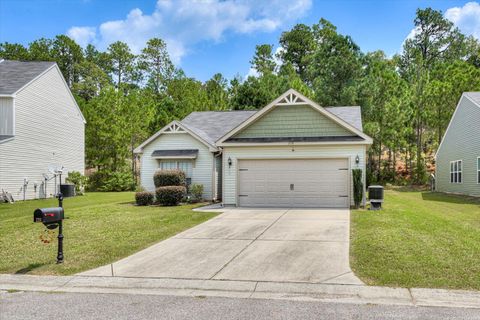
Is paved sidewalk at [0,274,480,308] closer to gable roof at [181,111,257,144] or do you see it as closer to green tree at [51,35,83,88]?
gable roof at [181,111,257,144]

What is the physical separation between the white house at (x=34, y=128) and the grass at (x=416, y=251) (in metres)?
18.2

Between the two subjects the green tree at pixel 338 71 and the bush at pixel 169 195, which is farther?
the green tree at pixel 338 71

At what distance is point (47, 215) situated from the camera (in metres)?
7.18

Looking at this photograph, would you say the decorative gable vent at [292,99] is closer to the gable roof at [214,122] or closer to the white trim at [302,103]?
the white trim at [302,103]

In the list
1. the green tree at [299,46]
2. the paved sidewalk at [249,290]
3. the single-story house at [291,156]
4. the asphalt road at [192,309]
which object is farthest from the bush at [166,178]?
the green tree at [299,46]

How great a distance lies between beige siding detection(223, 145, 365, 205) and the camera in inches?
628

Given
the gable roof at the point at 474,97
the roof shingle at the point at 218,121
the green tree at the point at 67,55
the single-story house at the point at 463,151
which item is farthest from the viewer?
the green tree at the point at 67,55

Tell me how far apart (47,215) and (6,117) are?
17.2m

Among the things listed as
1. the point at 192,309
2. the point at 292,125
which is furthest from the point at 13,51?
the point at 192,309

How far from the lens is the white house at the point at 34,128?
21.3 meters

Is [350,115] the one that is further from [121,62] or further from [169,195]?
[121,62]

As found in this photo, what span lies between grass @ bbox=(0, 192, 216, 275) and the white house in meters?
6.81

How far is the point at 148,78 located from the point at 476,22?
42217 mm

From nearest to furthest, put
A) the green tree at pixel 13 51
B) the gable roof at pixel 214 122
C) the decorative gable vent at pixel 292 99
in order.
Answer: the decorative gable vent at pixel 292 99 → the gable roof at pixel 214 122 → the green tree at pixel 13 51
